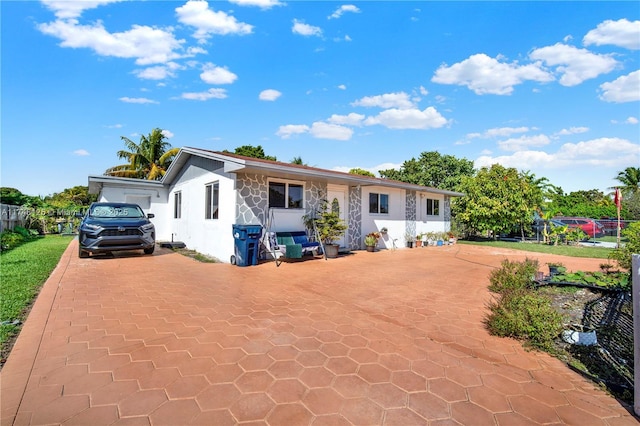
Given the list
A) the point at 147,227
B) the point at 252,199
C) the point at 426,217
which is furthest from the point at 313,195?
the point at 426,217

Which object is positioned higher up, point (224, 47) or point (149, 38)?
point (224, 47)

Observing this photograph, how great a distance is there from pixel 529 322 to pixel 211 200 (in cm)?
952

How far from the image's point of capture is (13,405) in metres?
2.09

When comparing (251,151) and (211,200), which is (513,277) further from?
(251,151)

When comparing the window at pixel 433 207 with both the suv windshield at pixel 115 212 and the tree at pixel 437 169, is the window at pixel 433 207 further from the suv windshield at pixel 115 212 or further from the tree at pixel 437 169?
the suv windshield at pixel 115 212

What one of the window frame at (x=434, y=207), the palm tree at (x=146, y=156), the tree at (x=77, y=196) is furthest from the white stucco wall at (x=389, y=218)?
the tree at (x=77, y=196)

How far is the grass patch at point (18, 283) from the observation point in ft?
12.0

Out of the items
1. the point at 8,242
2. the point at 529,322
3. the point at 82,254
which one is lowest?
the point at 529,322

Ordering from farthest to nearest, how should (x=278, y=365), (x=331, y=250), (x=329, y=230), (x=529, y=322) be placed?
(x=329, y=230) < (x=331, y=250) < (x=529, y=322) < (x=278, y=365)

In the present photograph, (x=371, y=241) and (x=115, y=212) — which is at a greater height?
(x=115, y=212)

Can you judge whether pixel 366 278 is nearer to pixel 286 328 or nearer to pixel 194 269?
pixel 286 328

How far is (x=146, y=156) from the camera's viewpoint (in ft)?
78.6

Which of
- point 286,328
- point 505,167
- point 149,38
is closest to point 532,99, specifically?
point 505,167

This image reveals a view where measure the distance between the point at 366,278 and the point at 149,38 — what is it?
9.94 meters
